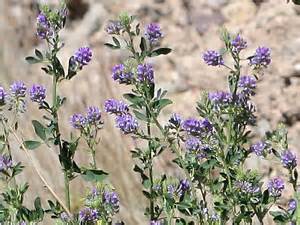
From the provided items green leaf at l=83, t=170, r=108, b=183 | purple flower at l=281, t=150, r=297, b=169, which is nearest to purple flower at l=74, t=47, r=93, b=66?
green leaf at l=83, t=170, r=108, b=183

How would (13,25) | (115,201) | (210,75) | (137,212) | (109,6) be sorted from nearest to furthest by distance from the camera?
(115,201) < (137,212) < (210,75) < (109,6) < (13,25)

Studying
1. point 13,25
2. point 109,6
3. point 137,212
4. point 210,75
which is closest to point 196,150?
point 137,212

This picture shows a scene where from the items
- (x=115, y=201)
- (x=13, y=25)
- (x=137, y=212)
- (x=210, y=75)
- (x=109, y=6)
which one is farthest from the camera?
(x=13, y=25)

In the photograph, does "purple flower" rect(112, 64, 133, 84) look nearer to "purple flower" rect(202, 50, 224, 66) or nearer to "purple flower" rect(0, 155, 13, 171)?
"purple flower" rect(202, 50, 224, 66)

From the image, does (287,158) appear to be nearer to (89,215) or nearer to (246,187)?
(246,187)

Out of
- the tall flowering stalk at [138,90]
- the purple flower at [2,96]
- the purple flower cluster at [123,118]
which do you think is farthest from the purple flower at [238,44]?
the purple flower at [2,96]

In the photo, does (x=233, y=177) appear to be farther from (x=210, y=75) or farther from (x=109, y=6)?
(x=109, y=6)

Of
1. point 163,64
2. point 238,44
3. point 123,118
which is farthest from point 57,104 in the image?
point 163,64
